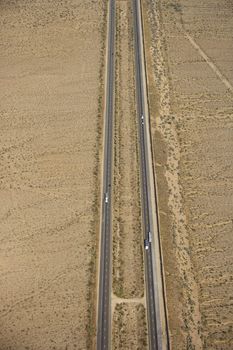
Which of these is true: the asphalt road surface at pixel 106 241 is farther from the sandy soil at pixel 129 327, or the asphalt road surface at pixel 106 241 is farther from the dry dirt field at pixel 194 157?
the dry dirt field at pixel 194 157

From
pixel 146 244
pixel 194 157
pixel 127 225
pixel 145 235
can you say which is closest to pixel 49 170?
pixel 127 225

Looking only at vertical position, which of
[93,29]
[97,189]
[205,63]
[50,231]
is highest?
[93,29]

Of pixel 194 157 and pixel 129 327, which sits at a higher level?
pixel 194 157

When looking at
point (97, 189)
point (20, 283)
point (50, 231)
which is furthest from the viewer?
point (97, 189)

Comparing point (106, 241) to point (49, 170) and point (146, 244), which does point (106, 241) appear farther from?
point (49, 170)

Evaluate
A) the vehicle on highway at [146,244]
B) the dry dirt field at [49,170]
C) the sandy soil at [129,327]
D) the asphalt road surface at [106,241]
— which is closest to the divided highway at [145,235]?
the asphalt road surface at [106,241]

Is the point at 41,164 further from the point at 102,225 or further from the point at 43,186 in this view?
the point at 102,225

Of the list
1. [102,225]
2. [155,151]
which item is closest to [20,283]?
[102,225]

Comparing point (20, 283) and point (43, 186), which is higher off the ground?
point (43, 186)
